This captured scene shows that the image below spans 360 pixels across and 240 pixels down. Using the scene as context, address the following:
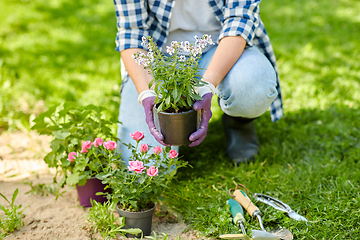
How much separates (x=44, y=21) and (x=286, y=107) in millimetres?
3757

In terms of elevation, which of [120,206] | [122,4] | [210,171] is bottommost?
[210,171]

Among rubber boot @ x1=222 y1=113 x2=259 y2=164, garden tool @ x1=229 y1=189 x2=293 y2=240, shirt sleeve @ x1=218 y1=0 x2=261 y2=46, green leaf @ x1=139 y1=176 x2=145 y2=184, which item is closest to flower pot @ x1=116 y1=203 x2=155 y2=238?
green leaf @ x1=139 y1=176 x2=145 y2=184

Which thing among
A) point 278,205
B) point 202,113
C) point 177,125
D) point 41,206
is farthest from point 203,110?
point 41,206

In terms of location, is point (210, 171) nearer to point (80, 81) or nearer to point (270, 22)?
point (80, 81)

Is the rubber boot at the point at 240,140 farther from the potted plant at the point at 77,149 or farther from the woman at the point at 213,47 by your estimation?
the potted plant at the point at 77,149

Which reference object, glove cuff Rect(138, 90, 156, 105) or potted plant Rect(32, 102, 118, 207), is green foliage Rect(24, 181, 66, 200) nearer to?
potted plant Rect(32, 102, 118, 207)

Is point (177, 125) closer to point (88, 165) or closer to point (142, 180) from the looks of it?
point (142, 180)

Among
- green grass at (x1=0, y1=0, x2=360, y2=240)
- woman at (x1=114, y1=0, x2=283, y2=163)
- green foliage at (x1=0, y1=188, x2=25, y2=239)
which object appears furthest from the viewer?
woman at (x1=114, y1=0, x2=283, y2=163)

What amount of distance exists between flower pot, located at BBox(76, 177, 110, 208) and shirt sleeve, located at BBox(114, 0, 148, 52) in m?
0.73

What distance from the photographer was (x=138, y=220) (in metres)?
1.49

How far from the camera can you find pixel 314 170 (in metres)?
1.93

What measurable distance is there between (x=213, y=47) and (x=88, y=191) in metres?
1.09

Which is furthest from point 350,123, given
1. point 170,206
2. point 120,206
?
point 120,206

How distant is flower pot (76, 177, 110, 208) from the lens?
1.69 m
